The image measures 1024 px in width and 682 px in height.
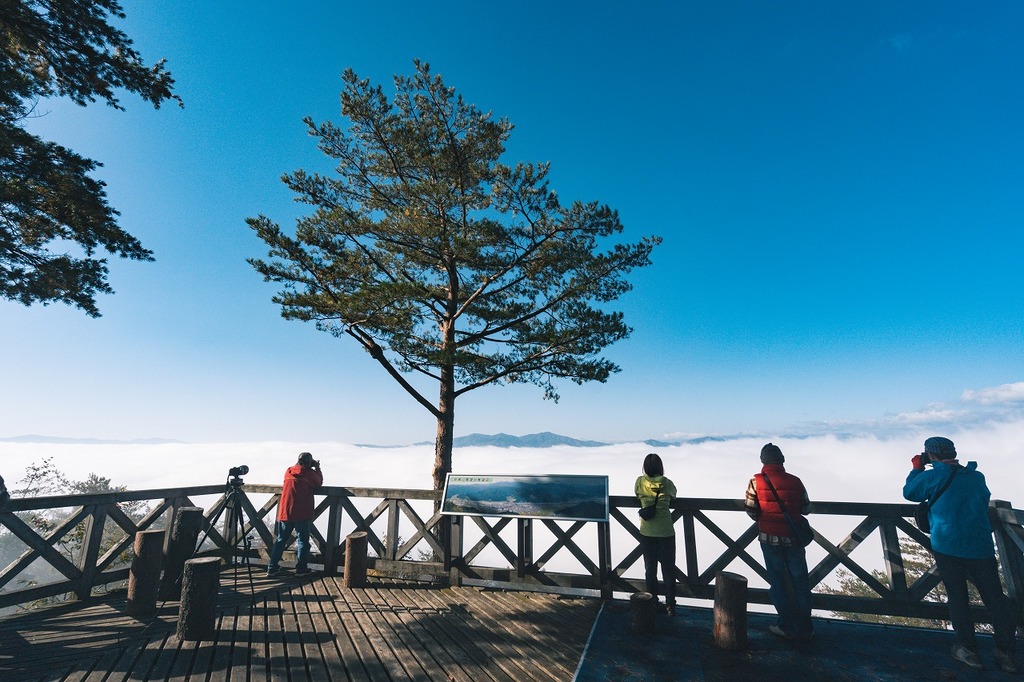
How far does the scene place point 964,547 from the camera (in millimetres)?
4824

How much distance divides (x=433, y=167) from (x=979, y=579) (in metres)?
11.8

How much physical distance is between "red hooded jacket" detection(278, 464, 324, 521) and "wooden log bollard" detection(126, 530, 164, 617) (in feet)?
6.63

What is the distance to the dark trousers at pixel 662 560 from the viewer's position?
20.6 feet

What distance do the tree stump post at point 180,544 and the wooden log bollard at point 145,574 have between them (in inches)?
11.2

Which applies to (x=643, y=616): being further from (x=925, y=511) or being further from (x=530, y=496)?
(x=925, y=511)

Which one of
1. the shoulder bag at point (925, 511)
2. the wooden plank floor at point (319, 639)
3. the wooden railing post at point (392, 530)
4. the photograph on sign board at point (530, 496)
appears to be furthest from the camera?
the wooden railing post at point (392, 530)

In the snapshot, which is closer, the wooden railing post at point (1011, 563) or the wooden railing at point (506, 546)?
the wooden railing post at point (1011, 563)

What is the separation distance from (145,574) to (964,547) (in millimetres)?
10410

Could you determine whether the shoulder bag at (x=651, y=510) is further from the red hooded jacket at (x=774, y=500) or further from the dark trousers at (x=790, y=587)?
the dark trousers at (x=790, y=587)

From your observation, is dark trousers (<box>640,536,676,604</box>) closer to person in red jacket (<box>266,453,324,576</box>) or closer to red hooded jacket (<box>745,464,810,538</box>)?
red hooded jacket (<box>745,464,810,538</box>)

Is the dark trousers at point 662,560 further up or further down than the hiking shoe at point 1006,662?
further up

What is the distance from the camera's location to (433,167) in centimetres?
1112

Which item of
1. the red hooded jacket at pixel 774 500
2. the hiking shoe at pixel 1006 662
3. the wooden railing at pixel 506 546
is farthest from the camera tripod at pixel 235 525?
the hiking shoe at pixel 1006 662

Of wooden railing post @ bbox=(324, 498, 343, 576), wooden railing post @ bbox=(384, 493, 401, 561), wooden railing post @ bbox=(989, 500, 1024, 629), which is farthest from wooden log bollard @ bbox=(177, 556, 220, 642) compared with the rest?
wooden railing post @ bbox=(989, 500, 1024, 629)
